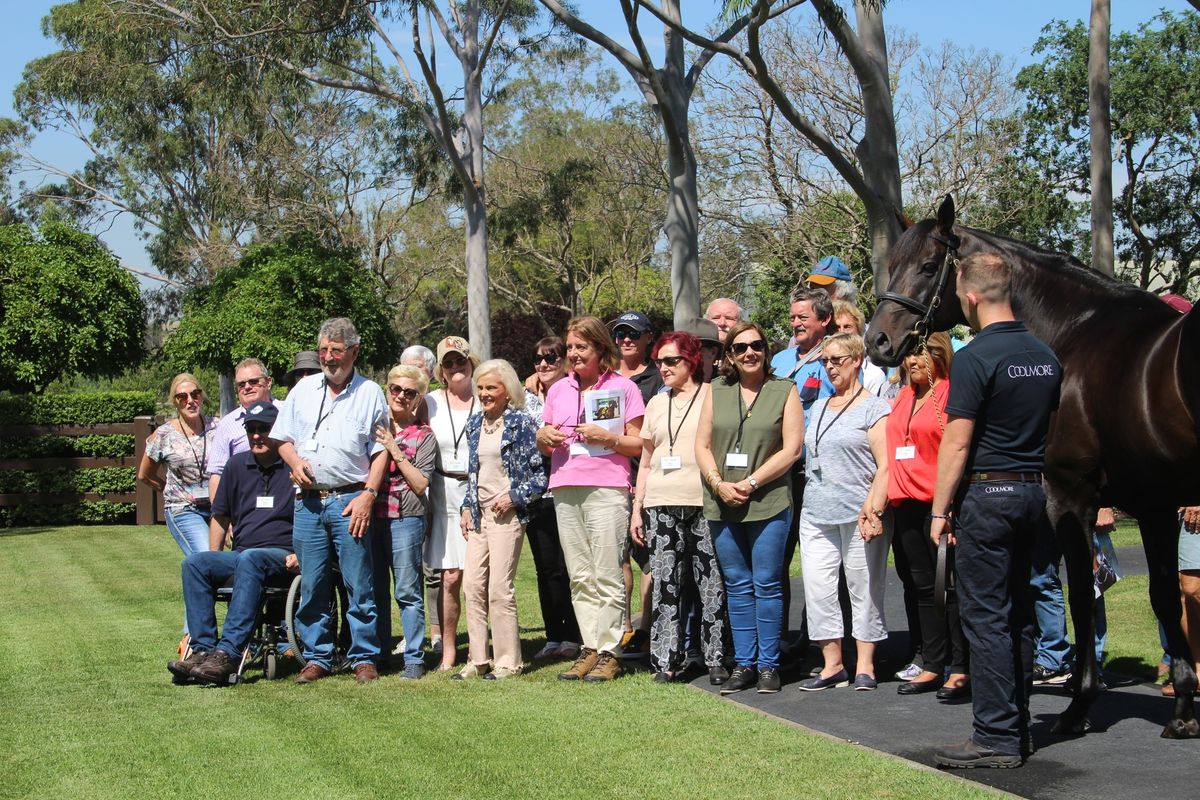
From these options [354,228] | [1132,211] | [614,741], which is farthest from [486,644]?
[354,228]

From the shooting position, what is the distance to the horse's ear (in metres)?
5.93

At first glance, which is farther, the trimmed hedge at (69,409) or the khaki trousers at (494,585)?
the trimmed hedge at (69,409)

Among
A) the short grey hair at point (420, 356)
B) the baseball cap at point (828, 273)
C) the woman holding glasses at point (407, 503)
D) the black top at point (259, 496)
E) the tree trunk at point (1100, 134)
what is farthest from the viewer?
the tree trunk at point (1100, 134)

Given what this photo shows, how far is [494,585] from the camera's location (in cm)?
796

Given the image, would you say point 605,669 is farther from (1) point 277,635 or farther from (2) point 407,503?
(1) point 277,635

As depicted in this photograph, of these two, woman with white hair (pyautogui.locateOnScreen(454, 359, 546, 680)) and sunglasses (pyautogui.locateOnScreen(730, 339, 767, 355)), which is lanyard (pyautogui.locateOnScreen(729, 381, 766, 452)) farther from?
A: woman with white hair (pyautogui.locateOnScreen(454, 359, 546, 680))

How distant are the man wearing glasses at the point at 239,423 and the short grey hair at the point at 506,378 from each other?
1.73 metres

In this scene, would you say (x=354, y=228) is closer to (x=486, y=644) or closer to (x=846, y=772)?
(x=486, y=644)

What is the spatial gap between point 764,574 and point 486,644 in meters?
2.05

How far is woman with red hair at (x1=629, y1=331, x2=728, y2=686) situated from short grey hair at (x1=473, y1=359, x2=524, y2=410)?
94 cm

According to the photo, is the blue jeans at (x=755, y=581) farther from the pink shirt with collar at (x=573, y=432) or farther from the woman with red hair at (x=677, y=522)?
the pink shirt with collar at (x=573, y=432)

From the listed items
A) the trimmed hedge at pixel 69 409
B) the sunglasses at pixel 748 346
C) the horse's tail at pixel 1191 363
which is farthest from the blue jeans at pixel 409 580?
the trimmed hedge at pixel 69 409

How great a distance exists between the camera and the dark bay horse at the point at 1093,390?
225 inches

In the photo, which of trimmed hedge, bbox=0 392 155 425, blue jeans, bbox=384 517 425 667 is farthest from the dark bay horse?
trimmed hedge, bbox=0 392 155 425
